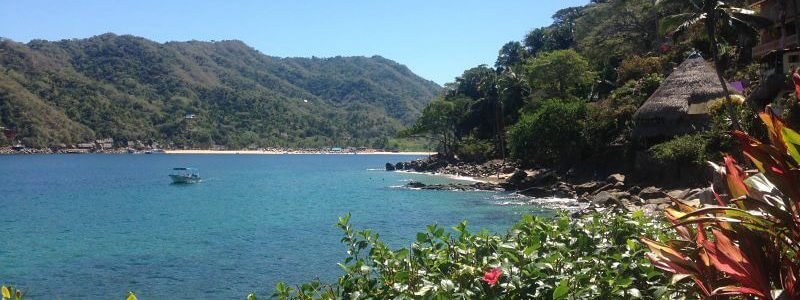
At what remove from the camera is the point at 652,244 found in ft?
8.62

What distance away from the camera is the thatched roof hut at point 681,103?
31.9m

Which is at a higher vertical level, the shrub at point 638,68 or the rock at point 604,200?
the shrub at point 638,68

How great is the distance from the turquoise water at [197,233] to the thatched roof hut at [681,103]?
9081 mm

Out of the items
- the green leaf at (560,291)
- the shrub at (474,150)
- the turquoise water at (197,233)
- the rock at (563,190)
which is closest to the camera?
the green leaf at (560,291)

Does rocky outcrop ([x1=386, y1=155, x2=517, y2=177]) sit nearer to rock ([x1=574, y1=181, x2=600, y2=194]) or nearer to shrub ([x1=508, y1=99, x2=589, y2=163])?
shrub ([x1=508, y1=99, x2=589, y2=163])

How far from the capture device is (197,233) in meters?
26.9

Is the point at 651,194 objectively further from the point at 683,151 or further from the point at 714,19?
the point at 714,19

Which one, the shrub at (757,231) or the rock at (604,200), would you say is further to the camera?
the rock at (604,200)

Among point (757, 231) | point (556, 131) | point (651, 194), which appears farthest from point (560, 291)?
point (556, 131)

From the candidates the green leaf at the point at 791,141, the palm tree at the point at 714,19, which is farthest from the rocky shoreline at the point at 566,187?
the green leaf at the point at 791,141

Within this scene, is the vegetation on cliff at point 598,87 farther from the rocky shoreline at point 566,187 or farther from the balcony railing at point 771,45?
the rocky shoreline at point 566,187

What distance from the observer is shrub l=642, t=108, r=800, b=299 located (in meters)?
2.22

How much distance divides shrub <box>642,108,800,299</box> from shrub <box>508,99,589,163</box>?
3949 centimetres

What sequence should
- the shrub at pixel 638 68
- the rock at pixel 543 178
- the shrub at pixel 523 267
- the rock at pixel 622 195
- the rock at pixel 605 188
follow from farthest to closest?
the shrub at pixel 638 68 → the rock at pixel 543 178 → the rock at pixel 605 188 → the rock at pixel 622 195 → the shrub at pixel 523 267
